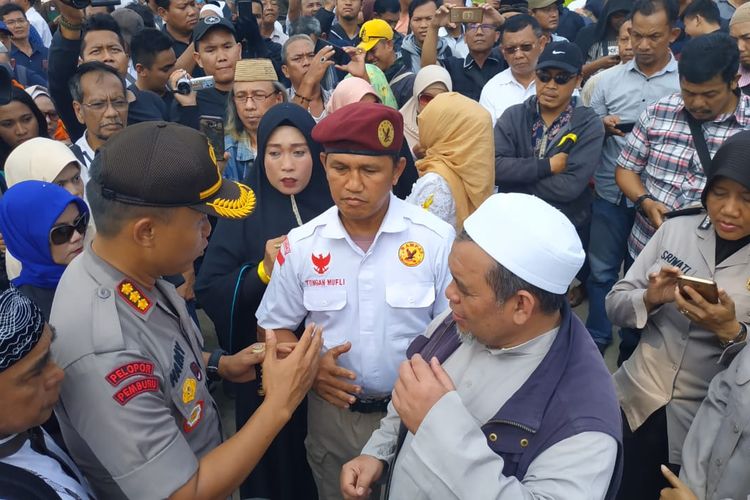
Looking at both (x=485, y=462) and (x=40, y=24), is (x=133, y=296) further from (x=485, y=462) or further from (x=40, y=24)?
(x=40, y=24)

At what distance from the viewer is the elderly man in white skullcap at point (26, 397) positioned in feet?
4.41

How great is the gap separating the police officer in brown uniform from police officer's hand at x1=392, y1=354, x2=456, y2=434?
1.33ft

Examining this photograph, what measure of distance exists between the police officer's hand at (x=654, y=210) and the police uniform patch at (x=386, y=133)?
2.06 meters

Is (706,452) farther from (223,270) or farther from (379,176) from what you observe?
(223,270)

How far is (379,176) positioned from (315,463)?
52.3 inches

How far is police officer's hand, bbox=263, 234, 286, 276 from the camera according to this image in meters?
2.68

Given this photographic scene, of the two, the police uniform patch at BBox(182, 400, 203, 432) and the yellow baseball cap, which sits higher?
the yellow baseball cap

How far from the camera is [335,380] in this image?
2.36 meters

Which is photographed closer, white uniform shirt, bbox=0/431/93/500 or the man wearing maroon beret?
white uniform shirt, bbox=0/431/93/500

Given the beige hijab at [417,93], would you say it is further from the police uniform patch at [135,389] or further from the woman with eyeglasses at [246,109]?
the police uniform patch at [135,389]

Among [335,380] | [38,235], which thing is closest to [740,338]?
[335,380]

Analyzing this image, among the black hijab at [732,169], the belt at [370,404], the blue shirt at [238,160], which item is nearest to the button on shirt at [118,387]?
the belt at [370,404]

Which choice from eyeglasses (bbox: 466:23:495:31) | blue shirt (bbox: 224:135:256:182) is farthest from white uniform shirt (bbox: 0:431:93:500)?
eyeglasses (bbox: 466:23:495:31)

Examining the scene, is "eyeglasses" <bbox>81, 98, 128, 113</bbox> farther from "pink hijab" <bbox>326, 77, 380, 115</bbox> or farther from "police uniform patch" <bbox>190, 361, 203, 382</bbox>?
"police uniform patch" <bbox>190, 361, 203, 382</bbox>
